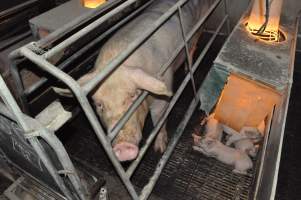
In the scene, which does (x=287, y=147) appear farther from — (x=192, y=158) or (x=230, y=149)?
(x=192, y=158)

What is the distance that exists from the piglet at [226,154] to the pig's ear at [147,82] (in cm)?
91

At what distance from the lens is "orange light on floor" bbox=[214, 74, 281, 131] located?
104 inches

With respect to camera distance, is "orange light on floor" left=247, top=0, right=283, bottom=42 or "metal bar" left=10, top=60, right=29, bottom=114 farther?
"orange light on floor" left=247, top=0, right=283, bottom=42

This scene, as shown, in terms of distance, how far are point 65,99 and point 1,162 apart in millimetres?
855

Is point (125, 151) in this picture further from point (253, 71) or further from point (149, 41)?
point (253, 71)

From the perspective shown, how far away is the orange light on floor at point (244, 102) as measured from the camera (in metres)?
2.63

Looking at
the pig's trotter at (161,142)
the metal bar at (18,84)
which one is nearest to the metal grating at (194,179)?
the pig's trotter at (161,142)

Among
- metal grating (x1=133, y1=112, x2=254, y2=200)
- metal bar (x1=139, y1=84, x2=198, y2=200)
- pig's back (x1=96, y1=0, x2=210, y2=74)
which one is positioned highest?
pig's back (x1=96, y1=0, x2=210, y2=74)

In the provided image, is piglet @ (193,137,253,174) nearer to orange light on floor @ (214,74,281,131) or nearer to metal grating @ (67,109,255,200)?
metal grating @ (67,109,255,200)

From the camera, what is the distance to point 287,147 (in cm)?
300

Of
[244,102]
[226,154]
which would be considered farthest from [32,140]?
[244,102]

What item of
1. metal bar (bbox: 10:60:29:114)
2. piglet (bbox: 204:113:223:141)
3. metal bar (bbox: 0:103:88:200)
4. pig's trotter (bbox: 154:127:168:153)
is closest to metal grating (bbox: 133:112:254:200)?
pig's trotter (bbox: 154:127:168:153)

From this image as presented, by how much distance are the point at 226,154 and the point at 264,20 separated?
4.71 ft

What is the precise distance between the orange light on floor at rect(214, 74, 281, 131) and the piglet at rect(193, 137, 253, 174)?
1.08ft
